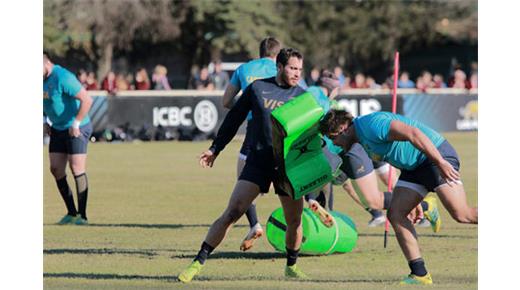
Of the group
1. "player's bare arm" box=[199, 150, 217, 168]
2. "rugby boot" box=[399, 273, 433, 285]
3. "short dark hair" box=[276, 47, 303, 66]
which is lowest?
"rugby boot" box=[399, 273, 433, 285]

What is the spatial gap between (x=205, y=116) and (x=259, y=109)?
22981 millimetres

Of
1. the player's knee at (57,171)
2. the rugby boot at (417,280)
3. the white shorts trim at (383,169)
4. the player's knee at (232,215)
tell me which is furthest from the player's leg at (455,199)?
the player's knee at (57,171)

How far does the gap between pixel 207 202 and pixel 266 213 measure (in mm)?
1827

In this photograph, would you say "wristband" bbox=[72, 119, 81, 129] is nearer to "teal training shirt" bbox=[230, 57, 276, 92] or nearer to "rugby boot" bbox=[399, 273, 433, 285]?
"teal training shirt" bbox=[230, 57, 276, 92]

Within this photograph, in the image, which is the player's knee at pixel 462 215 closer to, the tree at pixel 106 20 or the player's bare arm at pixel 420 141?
the player's bare arm at pixel 420 141

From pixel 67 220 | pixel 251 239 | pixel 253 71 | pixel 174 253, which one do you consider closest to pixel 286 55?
pixel 253 71

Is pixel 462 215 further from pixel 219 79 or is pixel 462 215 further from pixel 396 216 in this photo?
pixel 219 79

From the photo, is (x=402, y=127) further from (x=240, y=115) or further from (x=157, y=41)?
(x=157, y=41)

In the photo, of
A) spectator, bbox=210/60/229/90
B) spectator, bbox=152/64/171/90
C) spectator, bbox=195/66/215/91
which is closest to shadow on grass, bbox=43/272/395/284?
spectator, bbox=152/64/171/90

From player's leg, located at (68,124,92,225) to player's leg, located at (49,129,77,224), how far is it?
95mm

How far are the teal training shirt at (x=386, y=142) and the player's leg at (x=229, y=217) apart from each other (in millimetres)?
1042

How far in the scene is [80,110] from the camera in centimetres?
1474

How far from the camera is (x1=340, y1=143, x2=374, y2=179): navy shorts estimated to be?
43.2 ft
